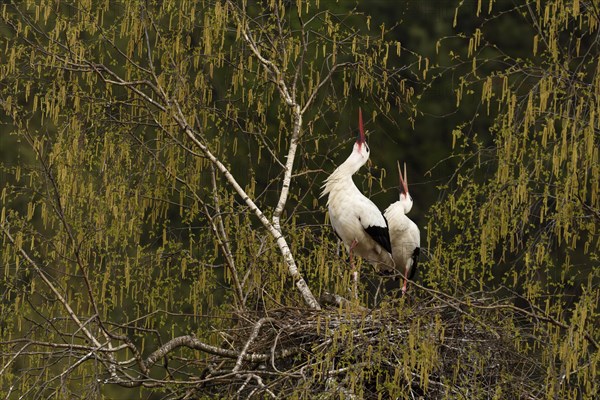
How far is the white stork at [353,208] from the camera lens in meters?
8.14

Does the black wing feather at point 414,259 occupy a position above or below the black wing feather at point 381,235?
below

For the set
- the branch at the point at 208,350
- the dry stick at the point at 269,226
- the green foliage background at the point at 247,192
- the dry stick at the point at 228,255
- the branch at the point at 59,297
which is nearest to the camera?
the green foliage background at the point at 247,192

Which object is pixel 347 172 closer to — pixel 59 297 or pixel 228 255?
pixel 228 255

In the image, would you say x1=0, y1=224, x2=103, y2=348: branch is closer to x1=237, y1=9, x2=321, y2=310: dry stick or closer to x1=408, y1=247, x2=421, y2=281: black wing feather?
x1=237, y1=9, x2=321, y2=310: dry stick

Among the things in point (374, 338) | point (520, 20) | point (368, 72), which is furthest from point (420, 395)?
point (520, 20)

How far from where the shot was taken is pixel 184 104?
7.74 m

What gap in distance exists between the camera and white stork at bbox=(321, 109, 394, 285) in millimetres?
8141

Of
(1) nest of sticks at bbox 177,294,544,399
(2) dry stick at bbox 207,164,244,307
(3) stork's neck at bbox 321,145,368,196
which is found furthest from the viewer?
(3) stork's neck at bbox 321,145,368,196

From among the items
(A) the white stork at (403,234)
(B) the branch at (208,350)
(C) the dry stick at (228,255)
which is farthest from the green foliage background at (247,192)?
(A) the white stork at (403,234)

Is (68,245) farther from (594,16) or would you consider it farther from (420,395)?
(594,16)

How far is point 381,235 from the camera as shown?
8.26 meters

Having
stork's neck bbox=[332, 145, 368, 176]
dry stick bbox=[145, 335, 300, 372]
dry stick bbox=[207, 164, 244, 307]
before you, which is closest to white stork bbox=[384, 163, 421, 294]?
stork's neck bbox=[332, 145, 368, 176]

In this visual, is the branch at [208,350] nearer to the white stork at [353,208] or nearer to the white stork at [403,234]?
the white stork at [353,208]

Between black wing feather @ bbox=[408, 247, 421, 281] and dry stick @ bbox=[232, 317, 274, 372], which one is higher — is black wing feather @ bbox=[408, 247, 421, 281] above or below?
below
